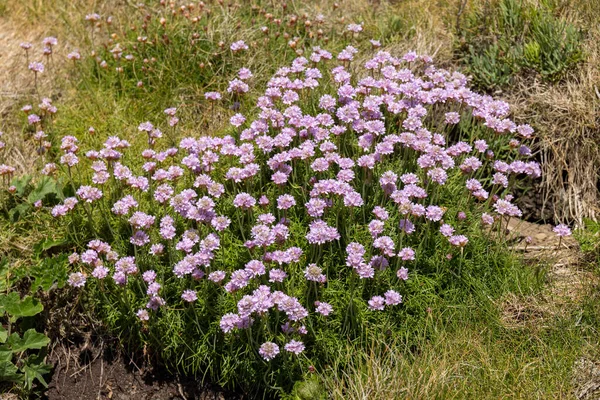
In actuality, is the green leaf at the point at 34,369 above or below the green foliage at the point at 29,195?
below

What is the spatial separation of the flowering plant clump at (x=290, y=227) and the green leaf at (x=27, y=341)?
14.8 inches

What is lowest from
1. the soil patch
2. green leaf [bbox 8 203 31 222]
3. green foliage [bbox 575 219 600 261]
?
the soil patch

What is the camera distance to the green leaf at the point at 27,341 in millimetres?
3518

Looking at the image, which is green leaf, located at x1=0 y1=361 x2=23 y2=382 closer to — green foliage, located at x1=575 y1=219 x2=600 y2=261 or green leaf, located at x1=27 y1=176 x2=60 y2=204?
green leaf, located at x1=27 y1=176 x2=60 y2=204

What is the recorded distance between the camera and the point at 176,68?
17.1ft

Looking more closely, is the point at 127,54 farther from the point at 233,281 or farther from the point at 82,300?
the point at 233,281

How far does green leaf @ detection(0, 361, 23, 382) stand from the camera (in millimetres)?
3531

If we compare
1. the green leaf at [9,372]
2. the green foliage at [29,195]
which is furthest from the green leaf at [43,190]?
the green leaf at [9,372]

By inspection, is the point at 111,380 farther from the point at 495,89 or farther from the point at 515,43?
the point at 515,43

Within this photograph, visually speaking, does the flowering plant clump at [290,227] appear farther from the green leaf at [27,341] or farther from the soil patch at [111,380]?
the green leaf at [27,341]

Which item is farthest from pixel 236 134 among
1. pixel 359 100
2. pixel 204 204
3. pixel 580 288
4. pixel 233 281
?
pixel 580 288

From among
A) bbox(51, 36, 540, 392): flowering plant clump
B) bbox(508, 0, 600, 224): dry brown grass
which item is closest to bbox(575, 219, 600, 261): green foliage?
bbox(508, 0, 600, 224): dry brown grass

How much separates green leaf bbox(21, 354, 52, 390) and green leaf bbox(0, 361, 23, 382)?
0.05m

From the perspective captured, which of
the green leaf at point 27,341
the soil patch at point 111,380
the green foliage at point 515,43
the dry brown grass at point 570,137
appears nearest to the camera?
the green leaf at point 27,341
